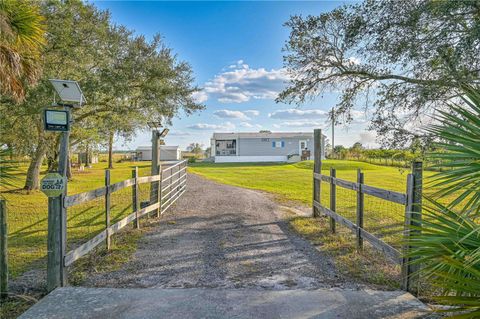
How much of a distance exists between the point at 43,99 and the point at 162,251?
661 centimetres

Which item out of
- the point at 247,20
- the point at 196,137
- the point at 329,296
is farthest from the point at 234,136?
the point at 329,296

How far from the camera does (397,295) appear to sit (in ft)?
11.1

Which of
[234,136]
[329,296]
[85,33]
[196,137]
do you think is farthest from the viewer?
[196,137]

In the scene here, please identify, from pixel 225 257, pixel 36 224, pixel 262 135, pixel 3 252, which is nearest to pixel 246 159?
pixel 262 135

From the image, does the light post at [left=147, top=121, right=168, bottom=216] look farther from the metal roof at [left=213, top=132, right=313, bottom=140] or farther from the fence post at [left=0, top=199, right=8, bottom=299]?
the metal roof at [left=213, top=132, right=313, bottom=140]

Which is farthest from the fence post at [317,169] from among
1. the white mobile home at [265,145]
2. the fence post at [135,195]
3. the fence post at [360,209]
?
the white mobile home at [265,145]

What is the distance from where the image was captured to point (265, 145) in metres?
38.2

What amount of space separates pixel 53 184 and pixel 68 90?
1165 mm

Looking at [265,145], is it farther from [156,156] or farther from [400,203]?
[400,203]

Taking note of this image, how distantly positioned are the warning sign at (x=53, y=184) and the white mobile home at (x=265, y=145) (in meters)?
34.1

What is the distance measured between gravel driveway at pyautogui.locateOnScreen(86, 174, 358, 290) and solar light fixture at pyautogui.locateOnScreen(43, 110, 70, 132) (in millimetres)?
1842

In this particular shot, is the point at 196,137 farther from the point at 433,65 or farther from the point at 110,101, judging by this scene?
the point at 433,65

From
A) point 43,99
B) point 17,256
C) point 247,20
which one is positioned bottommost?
point 17,256

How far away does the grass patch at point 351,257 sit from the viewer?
393 centimetres
